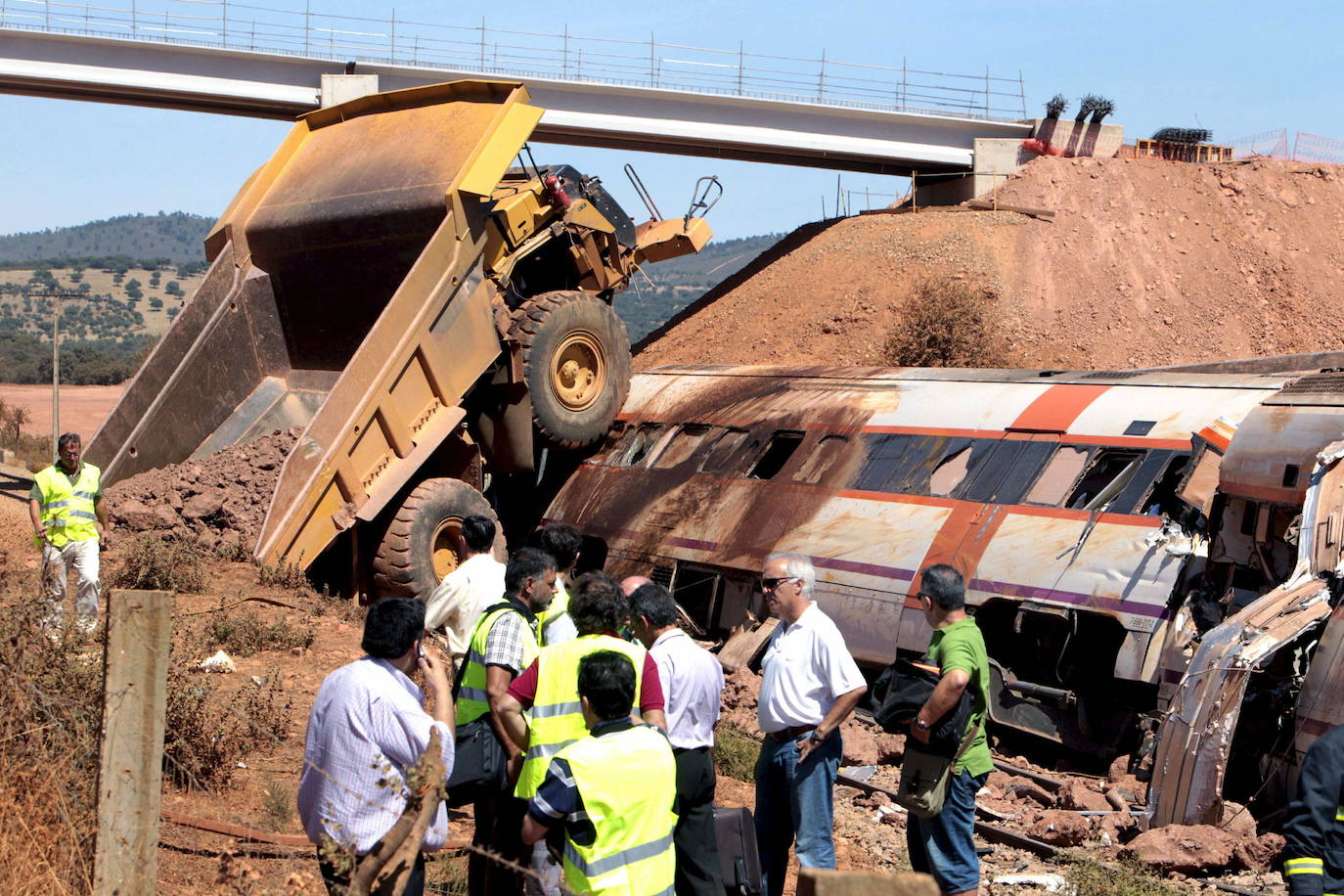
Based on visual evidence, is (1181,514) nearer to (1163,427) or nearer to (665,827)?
(1163,427)

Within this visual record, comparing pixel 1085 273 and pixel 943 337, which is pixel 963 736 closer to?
pixel 943 337

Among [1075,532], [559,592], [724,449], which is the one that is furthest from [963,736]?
[724,449]

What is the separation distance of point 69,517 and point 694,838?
690 cm

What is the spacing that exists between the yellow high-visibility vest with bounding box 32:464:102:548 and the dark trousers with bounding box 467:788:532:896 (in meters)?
5.96

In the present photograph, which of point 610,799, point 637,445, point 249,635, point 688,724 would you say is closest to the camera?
point 610,799

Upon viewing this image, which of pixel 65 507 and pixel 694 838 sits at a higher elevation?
pixel 65 507

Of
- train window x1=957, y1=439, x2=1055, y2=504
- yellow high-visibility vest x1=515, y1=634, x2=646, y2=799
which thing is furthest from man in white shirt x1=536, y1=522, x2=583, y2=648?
train window x1=957, y1=439, x2=1055, y2=504

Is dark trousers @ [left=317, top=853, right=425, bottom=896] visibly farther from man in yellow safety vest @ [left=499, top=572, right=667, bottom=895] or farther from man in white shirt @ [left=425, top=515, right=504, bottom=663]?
man in white shirt @ [left=425, top=515, right=504, bottom=663]

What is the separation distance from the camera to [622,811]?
14.4 feet

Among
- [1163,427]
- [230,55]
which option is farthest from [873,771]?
[230,55]

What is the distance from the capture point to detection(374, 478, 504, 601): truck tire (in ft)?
42.2

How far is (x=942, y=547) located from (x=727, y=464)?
348 centimetres

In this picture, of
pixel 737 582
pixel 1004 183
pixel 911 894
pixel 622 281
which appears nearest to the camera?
pixel 911 894

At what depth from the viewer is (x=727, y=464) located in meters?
14.1
